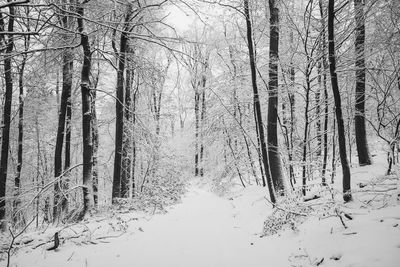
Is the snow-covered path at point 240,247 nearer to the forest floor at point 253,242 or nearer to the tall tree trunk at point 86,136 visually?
the forest floor at point 253,242

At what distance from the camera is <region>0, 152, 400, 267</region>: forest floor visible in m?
3.57

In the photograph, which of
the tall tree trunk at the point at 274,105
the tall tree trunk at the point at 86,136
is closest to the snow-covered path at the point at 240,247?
the tall tree trunk at the point at 86,136

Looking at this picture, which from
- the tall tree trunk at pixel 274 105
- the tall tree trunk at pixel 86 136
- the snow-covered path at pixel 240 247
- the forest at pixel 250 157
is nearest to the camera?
the snow-covered path at pixel 240 247

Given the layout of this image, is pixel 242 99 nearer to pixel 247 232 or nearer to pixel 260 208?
pixel 260 208

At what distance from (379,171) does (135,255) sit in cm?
623

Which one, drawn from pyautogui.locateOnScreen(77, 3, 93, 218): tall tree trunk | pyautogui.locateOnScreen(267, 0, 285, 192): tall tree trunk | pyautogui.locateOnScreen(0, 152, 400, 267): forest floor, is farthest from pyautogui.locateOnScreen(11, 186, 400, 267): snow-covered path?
pyautogui.locateOnScreen(267, 0, 285, 192): tall tree trunk

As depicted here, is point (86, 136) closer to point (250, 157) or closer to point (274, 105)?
point (274, 105)

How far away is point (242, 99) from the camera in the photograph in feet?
37.8

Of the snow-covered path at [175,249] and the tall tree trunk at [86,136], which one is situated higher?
the tall tree trunk at [86,136]

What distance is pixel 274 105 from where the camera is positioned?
839 centimetres

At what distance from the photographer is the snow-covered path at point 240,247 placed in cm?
346

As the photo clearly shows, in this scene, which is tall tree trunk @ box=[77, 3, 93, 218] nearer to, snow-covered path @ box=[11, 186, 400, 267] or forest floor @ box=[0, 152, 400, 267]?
forest floor @ box=[0, 152, 400, 267]

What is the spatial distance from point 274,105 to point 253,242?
4.51 meters

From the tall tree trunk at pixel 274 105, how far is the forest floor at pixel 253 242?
1741 mm
